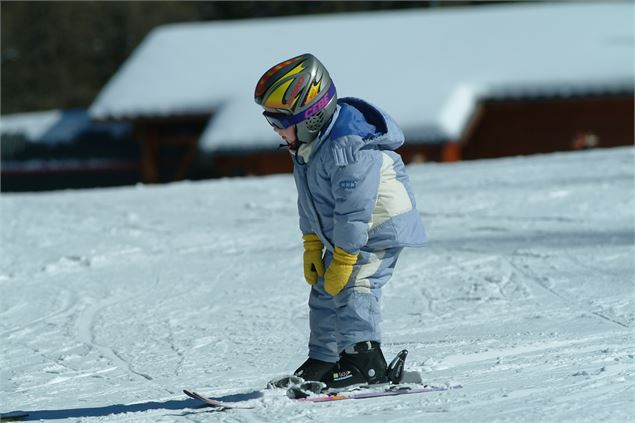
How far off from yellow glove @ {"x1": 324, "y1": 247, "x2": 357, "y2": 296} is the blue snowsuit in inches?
1.3

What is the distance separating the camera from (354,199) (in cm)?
431

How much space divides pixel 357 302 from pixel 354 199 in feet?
1.41

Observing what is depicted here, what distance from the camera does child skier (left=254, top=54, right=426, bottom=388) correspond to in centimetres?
435

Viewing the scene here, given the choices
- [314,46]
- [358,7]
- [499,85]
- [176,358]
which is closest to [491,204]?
[176,358]

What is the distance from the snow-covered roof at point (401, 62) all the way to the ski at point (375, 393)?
50.7 feet

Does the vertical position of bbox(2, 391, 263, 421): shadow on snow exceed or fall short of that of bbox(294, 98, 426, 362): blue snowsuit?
it falls short

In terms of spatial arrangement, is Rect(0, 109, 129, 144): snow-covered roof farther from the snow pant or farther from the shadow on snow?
the snow pant

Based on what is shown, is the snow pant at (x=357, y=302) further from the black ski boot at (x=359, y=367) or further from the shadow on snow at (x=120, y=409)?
the shadow on snow at (x=120, y=409)

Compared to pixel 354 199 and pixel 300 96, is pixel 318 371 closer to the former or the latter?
pixel 354 199

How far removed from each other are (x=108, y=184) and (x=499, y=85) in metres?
9.34

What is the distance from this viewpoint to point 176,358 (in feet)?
18.5

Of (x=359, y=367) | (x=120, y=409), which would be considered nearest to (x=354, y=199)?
(x=359, y=367)

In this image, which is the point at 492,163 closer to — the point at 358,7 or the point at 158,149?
the point at 158,149

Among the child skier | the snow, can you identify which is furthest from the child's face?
the snow
